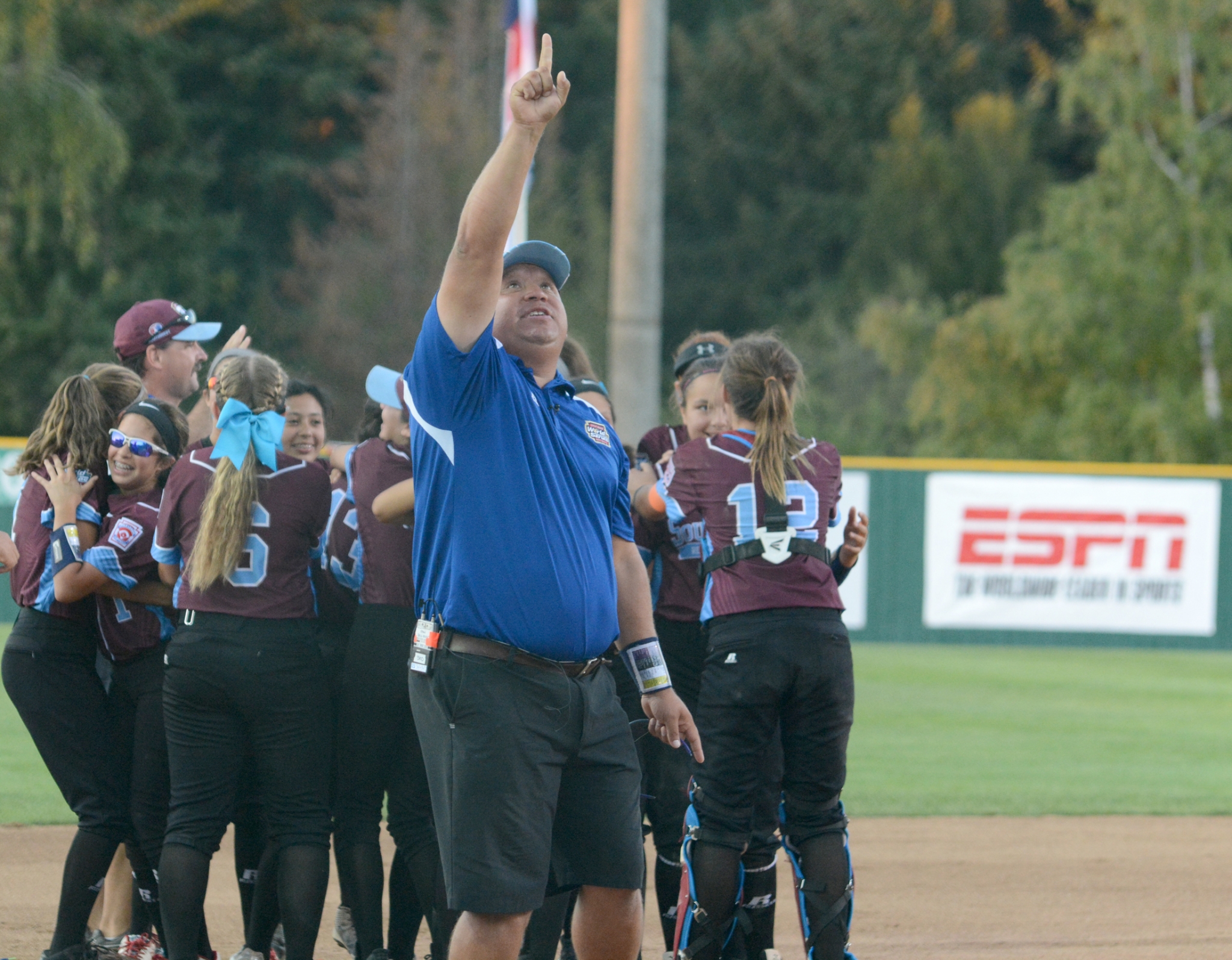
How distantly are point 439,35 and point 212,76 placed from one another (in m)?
5.34

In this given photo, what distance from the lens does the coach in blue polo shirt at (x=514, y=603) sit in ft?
11.8

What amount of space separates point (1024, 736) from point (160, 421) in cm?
764

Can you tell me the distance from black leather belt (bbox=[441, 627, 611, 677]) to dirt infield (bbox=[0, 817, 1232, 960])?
226 cm

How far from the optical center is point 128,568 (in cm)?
494

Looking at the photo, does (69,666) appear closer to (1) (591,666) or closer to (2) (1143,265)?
(1) (591,666)

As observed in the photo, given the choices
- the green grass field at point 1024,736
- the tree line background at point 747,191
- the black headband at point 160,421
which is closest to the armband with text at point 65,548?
the black headband at point 160,421

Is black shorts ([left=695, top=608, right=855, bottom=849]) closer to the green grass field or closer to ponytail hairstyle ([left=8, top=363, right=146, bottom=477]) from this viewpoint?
ponytail hairstyle ([left=8, top=363, right=146, bottom=477])

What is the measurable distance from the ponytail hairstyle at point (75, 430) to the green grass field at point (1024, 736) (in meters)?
3.19

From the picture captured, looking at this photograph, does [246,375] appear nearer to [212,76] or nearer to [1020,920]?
[1020,920]

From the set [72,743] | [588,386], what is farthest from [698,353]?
[72,743]

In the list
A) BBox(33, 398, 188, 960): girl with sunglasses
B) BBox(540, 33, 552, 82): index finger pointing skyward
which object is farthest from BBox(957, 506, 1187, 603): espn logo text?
BBox(540, 33, 552, 82): index finger pointing skyward

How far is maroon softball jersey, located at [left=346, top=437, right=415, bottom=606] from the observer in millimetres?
5016

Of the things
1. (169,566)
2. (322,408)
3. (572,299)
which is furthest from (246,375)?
(572,299)

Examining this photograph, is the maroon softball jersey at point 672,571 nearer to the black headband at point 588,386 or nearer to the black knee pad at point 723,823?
the black headband at point 588,386
